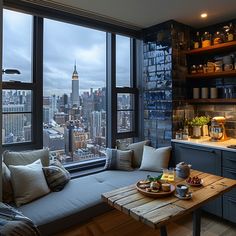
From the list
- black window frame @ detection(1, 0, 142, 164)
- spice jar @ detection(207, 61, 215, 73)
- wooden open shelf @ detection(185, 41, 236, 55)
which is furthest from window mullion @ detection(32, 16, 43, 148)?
spice jar @ detection(207, 61, 215, 73)

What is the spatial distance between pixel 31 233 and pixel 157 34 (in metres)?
2.93

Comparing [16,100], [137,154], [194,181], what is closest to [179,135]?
[137,154]

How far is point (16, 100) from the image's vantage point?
2.67m

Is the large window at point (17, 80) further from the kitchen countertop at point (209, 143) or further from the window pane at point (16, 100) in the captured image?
the kitchen countertop at point (209, 143)

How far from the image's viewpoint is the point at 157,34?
3385 mm

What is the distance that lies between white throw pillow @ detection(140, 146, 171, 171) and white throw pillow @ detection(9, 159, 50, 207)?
136 cm

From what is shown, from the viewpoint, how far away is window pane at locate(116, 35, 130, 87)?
355cm

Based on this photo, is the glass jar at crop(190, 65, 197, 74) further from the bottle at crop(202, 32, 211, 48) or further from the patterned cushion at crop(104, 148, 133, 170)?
the patterned cushion at crop(104, 148, 133, 170)

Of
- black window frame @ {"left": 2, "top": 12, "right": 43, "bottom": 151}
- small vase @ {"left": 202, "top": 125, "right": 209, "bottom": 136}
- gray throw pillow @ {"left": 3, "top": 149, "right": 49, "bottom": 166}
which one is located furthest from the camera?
small vase @ {"left": 202, "top": 125, "right": 209, "bottom": 136}

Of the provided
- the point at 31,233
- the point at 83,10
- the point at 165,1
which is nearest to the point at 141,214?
the point at 31,233

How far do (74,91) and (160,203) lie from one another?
2.01 meters

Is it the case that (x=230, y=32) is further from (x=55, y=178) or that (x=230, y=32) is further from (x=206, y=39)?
(x=55, y=178)

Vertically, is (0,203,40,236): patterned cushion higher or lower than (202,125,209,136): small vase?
lower

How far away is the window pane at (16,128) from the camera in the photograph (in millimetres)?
2597
